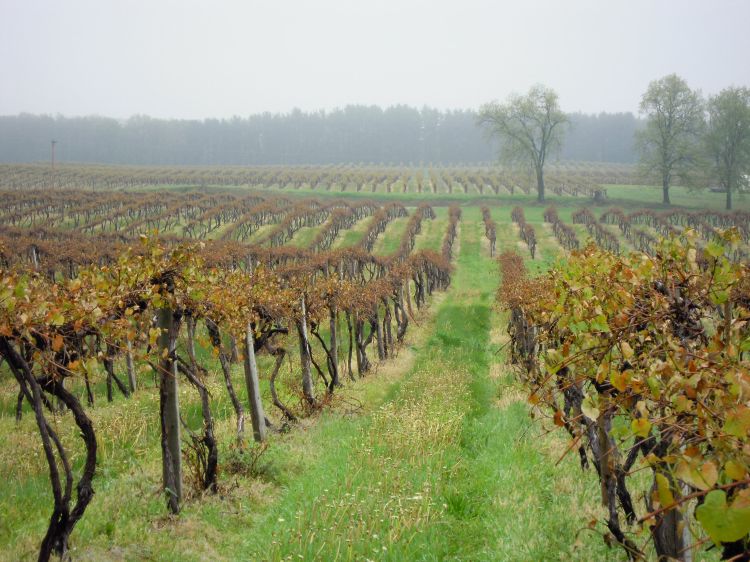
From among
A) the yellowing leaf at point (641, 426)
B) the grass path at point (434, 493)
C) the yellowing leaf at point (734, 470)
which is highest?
the yellowing leaf at point (734, 470)

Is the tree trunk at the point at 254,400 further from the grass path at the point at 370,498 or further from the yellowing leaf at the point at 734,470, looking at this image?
the yellowing leaf at the point at 734,470

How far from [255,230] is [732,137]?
163ft

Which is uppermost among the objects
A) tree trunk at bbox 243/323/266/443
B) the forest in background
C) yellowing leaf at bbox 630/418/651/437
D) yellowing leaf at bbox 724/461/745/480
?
the forest in background

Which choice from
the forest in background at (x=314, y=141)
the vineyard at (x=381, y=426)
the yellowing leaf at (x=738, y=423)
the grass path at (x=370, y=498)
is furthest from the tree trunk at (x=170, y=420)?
the forest in background at (x=314, y=141)

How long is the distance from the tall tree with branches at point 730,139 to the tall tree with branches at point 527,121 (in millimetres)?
15524

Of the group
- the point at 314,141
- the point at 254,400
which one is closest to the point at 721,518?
the point at 254,400

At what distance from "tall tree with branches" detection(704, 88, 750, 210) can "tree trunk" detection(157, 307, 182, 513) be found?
6178 cm

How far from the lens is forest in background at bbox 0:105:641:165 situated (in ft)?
477

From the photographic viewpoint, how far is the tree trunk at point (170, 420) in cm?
678

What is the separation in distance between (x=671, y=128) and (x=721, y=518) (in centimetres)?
6620

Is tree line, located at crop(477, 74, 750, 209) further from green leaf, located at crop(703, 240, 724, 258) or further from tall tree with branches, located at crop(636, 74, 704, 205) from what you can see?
green leaf, located at crop(703, 240, 724, 258)

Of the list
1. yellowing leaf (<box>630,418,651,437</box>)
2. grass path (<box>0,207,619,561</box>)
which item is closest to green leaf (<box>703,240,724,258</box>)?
yellowing leaf (<box>630,418,651,437</box>)

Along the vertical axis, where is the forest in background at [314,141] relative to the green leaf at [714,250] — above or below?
above

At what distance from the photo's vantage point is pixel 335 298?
Answer: 1441cm
